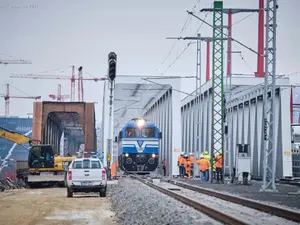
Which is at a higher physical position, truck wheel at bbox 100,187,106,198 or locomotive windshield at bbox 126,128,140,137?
locomotive windshield at bbox 126,128,140,137

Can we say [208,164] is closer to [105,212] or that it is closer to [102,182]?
[102,182]

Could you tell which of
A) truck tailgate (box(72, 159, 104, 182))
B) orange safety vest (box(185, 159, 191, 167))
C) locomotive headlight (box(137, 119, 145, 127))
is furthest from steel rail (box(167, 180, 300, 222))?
locomotive headlight (box(137, 119, 145, 127))

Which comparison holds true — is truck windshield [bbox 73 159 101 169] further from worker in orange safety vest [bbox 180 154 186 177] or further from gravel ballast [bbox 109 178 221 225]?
worker in orange safety vest [bbox 180 154 186 177]

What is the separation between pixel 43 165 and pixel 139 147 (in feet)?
36.6

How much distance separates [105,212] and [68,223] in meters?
2.90

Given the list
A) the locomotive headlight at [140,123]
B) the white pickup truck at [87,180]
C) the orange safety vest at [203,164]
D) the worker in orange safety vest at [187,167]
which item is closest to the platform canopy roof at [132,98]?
the locomotive headlight at [140,123]

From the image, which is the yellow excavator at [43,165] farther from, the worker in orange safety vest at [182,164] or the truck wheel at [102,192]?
the worker in orange safety vest at [182,164]

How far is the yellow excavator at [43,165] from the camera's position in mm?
32219

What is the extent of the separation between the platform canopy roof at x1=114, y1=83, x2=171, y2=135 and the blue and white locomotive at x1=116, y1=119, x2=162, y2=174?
946 centimetres

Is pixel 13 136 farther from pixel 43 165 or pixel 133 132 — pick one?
pixel 133 132

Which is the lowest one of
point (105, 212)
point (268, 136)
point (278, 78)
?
point (105, 212)

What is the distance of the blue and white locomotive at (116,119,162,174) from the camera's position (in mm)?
42562

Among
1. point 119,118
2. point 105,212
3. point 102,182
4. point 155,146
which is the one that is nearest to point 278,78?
point 155,146

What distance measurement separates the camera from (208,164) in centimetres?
3516
